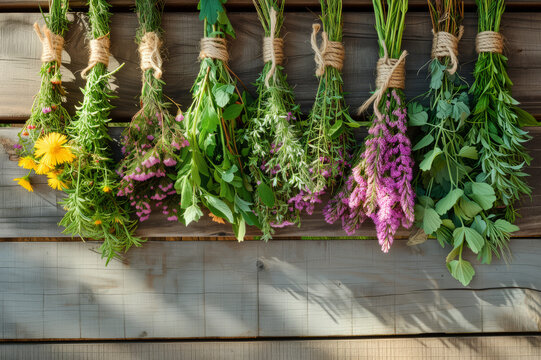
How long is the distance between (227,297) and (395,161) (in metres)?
0.79

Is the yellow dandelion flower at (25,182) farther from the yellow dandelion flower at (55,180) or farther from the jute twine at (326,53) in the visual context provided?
the jute twine at (326,53)

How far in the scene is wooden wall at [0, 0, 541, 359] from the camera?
5.07 ft

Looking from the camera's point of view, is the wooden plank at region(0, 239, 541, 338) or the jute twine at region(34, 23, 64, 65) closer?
the jute twine at region(34, 23, 64, 65)

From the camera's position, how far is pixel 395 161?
1369 mm

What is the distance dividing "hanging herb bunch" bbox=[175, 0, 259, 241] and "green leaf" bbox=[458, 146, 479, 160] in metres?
0.72

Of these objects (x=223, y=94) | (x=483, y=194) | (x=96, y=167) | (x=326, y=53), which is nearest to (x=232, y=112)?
(x=223, y=94)

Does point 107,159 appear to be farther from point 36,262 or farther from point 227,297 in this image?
point 227,297

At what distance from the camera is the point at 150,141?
140 cm

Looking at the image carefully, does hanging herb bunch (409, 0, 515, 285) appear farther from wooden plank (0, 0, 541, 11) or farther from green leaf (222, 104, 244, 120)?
green leaf (222, 104, 244, 120)

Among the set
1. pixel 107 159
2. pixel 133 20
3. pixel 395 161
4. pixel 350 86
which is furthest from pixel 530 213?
pixel 133 20

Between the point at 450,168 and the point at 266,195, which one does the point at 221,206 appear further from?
the point at 450,168

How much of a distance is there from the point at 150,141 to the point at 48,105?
376mm

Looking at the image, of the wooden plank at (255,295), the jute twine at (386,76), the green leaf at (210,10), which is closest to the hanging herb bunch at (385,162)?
the jute twine at (386,76)

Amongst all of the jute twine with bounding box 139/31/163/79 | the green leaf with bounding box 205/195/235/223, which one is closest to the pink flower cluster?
the green leaf with bounding box 205/195/235/223
